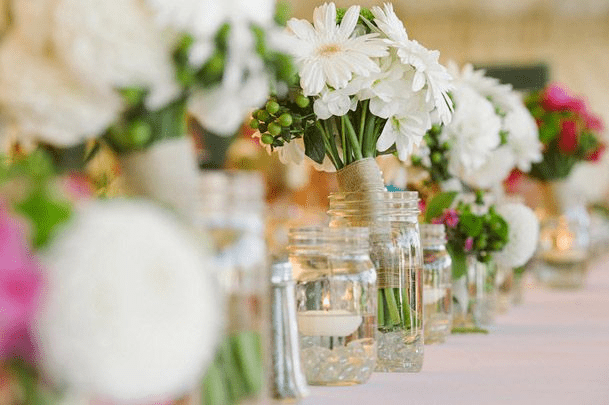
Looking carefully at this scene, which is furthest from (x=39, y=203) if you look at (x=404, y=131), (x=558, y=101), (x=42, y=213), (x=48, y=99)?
(x=558, y=101)

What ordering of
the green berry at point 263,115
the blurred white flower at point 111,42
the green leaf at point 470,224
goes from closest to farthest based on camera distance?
the blurred white flower at point 111,42
the green berry at point 263,115
the green leaf at point 470,224

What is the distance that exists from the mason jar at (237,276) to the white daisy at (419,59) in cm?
55

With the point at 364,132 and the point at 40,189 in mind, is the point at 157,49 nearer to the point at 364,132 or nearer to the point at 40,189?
the point at 40,189

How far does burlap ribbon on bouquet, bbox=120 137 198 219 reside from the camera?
824 millimetres

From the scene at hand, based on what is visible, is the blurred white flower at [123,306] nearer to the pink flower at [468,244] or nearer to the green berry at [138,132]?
the green berry at [138,132]

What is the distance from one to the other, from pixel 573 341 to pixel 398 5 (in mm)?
9433

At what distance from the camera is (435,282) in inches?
64.7

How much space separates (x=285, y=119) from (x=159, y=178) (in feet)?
1.88

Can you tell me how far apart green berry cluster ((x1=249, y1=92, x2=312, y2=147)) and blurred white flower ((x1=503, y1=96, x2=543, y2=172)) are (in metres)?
0.87

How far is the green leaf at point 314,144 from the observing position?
1481 millimetres

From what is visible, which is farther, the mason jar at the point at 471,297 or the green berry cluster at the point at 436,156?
the green berry cluster at the point at 436,156

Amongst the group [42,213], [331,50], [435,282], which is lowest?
[435,282]

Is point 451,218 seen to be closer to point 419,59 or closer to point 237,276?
point 419,59

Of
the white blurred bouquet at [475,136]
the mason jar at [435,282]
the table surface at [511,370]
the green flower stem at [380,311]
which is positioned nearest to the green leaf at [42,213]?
the table surface at [511,370]
